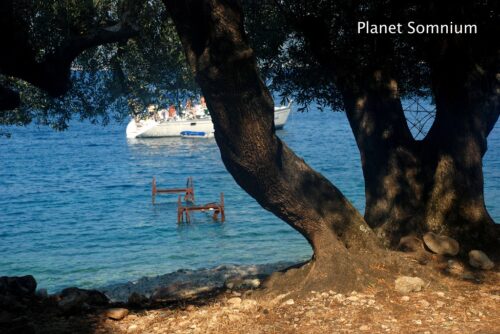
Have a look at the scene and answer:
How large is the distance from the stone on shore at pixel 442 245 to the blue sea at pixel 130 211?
495 inches

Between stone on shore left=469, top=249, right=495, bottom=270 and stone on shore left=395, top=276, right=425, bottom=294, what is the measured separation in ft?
3.97

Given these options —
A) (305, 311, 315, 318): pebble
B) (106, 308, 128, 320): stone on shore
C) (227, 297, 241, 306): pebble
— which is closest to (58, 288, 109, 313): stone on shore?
(106, 308, 128, 320): stone on shore

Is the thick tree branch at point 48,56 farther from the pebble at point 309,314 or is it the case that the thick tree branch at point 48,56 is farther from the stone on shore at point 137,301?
the pebble at point 309,314

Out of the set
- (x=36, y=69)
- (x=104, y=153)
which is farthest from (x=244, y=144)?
(x=104, y=153)

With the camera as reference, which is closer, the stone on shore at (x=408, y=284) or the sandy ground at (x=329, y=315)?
the sandy ground at (x=329, y=315)

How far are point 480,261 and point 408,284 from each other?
146 centimetres

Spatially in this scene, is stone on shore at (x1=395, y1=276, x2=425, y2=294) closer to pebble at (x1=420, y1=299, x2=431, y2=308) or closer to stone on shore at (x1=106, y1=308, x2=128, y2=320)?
pebble at (x1=420, y1=299, x2=431, y2=308)

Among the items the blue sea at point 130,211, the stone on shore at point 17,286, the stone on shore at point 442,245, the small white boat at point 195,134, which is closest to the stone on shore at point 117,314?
the stone on shore at point 17,286

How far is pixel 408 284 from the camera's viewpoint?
7.98m

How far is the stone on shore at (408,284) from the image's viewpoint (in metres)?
7.93

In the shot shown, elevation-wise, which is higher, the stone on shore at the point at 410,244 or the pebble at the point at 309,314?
the stone on shore at the point at 410,244

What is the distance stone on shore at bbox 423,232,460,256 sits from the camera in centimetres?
902

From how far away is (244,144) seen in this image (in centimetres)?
755

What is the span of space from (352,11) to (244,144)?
352cm
